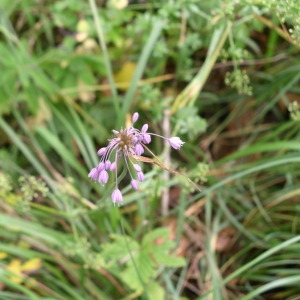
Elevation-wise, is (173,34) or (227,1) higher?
(173,34)

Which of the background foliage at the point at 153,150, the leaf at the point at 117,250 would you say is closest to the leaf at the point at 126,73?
the background foliage at the point at 153,150

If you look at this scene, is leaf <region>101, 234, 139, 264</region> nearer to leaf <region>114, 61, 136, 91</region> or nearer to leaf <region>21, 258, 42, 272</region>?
leaf <region>21, 258, 42, 272</region>

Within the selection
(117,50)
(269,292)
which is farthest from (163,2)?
(269,292)

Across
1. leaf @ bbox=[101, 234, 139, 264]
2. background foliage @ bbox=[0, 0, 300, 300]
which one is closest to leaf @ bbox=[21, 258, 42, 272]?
background foliage @ bbox=[0, 0, 300, 300]

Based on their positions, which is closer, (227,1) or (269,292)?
(227,1)

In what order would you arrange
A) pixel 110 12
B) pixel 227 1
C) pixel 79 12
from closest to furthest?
pixel 227 1 → pixel 110 12 → pixel 79 12

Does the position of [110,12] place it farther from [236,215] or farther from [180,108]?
[236,215]

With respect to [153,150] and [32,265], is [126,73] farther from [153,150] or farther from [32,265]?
[32,265]

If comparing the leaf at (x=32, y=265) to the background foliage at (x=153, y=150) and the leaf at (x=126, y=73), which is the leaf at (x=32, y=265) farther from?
the leaf at (x=126, y=73)

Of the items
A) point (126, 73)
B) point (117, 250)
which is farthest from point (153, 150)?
point (117, 250)
